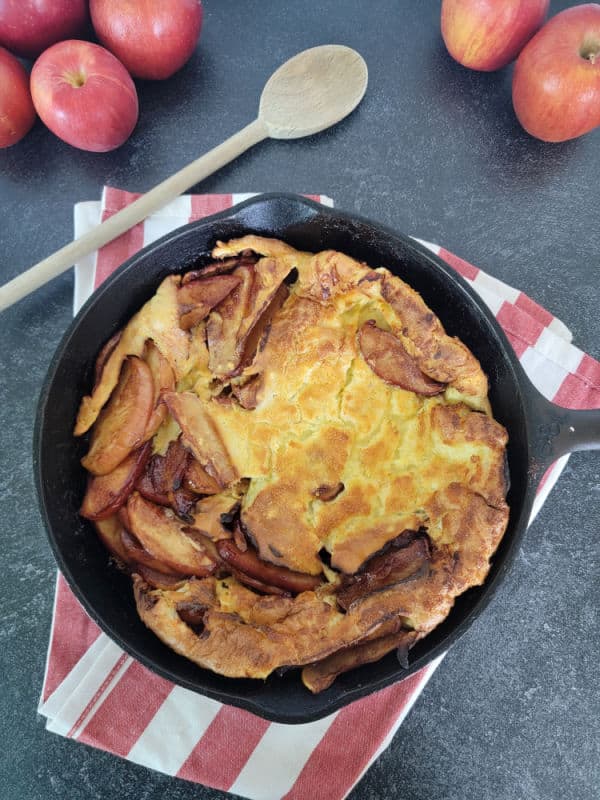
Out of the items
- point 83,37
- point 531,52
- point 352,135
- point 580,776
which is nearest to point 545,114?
point 531,52

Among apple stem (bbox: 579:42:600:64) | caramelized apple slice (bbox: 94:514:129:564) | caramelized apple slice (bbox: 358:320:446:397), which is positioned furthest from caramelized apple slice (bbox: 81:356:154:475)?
apple stem (bbox: 579:42:600:64)

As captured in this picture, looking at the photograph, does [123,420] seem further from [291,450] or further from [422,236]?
[422,236]

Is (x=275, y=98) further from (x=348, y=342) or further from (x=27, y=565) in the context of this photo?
(x=27, y=565)

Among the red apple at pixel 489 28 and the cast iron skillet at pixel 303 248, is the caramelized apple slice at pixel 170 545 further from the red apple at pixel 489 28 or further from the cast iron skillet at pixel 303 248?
the red apple at pixel 489 28

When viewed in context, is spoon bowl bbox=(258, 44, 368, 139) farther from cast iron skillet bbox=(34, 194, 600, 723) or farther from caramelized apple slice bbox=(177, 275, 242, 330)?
caramelized apple slice bbox=(177, 275, 242, 330)

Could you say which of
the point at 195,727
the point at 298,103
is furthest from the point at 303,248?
the point at 195,727

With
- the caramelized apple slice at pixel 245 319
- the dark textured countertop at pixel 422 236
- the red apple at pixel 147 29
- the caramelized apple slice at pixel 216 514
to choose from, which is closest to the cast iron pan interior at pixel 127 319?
the caramelized apple slice at pixel 245 319
